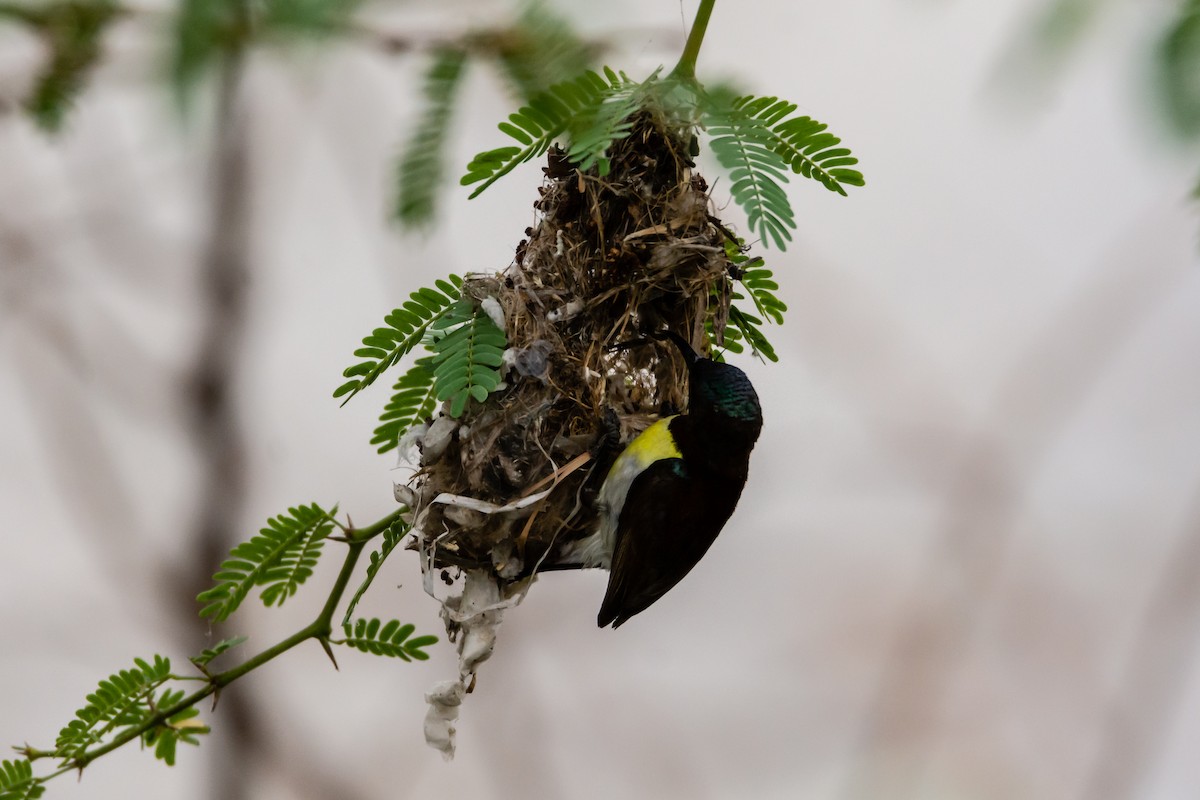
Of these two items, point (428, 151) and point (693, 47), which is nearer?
point (428, 151)

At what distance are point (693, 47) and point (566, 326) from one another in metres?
0.79

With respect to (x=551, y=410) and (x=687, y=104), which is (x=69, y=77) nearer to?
(x=687, y=104)

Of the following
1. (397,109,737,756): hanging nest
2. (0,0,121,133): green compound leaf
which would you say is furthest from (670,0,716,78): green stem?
(0,0,121,133): green compound leaf

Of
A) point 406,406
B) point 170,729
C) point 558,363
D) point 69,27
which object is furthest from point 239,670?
point 69,27

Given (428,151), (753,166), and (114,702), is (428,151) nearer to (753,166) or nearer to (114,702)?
(753,166)

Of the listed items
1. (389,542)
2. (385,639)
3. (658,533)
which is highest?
(389,542)

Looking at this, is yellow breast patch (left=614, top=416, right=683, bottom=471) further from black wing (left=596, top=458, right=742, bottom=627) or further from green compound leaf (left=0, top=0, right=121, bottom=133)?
green compound leaf (left=0, top=0, right=121, bottom=133)

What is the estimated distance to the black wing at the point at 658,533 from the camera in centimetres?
278

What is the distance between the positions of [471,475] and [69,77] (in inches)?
53.0

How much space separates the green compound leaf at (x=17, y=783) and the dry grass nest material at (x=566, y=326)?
1043mm

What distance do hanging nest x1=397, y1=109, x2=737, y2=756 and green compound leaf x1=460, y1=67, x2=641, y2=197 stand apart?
0.29 m

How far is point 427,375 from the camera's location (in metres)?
2.71

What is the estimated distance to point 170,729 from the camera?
8.37ft

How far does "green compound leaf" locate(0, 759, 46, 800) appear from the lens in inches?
98.8
